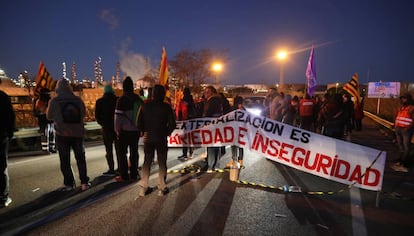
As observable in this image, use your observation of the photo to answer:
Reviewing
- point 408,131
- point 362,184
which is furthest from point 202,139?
point 408,131

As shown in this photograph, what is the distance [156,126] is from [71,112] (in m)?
1.63

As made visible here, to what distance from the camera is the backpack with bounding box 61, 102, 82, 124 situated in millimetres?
5410

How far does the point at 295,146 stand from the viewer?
572 cm

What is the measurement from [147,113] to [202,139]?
188 centimetres

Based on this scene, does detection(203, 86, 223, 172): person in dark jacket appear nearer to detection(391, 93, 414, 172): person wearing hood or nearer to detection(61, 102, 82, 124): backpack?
detection(61, 102, 82, 124): backpack

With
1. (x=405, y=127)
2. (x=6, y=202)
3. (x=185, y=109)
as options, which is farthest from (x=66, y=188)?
(x=405, y=127)

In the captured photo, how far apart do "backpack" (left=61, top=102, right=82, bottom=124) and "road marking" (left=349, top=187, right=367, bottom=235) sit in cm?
497

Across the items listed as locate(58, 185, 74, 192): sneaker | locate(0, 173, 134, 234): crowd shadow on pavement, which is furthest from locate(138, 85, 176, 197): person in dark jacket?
locate(58, 185, 74, 192): sneaker

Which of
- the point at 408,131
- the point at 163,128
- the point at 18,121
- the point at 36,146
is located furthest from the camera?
the point at 18,121

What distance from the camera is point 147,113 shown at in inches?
208

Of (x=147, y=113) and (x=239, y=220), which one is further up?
(x=147, y=113)

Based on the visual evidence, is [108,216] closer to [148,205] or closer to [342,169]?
[148,205]

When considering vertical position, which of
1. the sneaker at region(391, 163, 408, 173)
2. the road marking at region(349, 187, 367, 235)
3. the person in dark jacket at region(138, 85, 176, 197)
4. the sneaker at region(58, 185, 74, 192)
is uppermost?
the person in dark jacket at region(138, 85, 176, 197)

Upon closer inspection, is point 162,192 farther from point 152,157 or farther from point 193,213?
point 193,213
